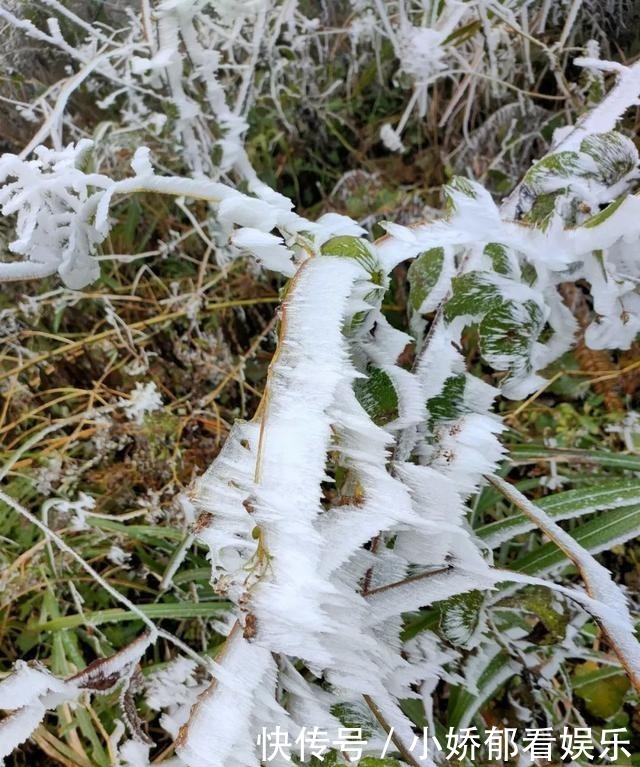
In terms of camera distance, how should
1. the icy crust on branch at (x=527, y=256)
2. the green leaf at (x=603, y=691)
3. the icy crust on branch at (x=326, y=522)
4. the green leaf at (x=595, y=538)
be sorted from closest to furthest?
the icy crust on branch at (x=326, y=522) → the icy crust on branch at (x=527, y=256) → the green leaf at (x=595, y=538) → the green leaf at (x=603, y=691)

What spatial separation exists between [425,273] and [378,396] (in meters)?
0.12

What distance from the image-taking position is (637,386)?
0.88 meters

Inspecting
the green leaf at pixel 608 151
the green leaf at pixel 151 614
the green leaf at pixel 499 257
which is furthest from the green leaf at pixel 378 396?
the green leaf at pixel 151 614

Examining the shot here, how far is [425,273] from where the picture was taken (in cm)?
53

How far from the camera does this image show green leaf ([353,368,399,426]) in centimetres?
47

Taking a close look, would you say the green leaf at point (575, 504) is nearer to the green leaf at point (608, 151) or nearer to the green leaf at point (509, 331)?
the green leaf at point (509, 331)

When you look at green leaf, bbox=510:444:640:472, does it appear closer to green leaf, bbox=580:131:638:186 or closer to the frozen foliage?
green leaf, bbox=580:131:638:186

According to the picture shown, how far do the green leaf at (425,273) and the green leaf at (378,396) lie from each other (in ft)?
0.31

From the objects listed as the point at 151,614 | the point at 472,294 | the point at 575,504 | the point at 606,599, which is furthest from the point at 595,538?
the point at 151,614

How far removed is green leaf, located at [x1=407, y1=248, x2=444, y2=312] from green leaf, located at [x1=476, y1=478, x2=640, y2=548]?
0.71ft

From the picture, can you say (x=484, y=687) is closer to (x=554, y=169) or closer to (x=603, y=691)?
(x=603, y=691)

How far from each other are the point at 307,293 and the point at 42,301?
2.57 ft

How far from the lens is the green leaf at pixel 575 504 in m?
0.59

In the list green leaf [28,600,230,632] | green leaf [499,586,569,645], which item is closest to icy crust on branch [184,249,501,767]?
green leaf [499,586,569,645]
